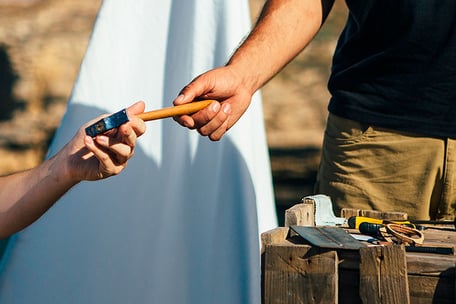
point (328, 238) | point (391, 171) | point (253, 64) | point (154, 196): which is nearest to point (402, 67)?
point (391, 171)

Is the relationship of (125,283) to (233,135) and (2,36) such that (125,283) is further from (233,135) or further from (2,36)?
(2,36)

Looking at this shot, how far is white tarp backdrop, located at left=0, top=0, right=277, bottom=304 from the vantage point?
6.37ft

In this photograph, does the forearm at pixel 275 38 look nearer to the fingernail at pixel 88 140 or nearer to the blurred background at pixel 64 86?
the fingernail at pixel 88 140

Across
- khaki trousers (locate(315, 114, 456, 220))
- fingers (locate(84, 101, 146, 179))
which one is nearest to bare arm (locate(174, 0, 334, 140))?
fingers (locate(84, 101, 146, 179))

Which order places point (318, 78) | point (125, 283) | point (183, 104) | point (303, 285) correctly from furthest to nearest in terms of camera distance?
1. point (318, 78)
2. point (125, 283)
3. point (183, 104)
4. point (303, 285)

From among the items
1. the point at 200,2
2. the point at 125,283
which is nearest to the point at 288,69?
the point at 200,2

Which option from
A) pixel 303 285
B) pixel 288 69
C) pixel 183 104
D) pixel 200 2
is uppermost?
pixel 288 69

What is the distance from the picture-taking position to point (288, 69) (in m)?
3.50

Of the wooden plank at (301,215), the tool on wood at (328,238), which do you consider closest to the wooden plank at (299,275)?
the tool on wood at (328,238)

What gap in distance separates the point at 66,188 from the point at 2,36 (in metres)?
2.34

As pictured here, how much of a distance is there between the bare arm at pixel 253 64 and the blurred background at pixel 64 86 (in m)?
1.71

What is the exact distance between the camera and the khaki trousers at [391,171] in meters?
1.68

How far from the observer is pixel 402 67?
1.68 m

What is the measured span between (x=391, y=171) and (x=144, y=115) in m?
0.74
